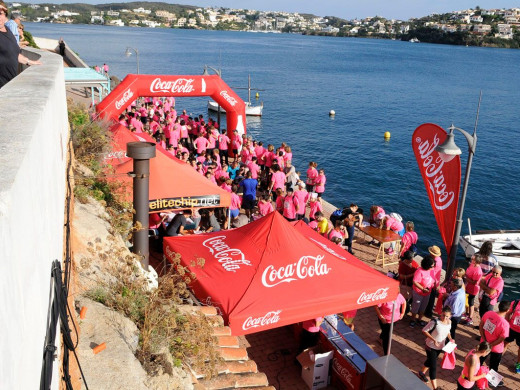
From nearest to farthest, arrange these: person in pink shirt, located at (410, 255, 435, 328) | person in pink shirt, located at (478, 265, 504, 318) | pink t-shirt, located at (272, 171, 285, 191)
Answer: person in pink shirt, located at (478, 265, 504, 318), person in pink shirt, located at (410, 255, 435, 328), pink t-shirt, located at (272, 171, 285, 191)

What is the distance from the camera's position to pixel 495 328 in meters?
7.82

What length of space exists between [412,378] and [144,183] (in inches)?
181

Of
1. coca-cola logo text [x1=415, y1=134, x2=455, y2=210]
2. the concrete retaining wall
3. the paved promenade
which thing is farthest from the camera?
coca-cola logo text [x1=415, y1=134, x2=455, y2=210]

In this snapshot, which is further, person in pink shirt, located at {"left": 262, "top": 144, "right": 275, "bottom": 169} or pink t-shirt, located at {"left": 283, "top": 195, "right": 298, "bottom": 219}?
person in pink shirt, located at {"left": 262, "top": 144, "right": 275, "bottom": 169}

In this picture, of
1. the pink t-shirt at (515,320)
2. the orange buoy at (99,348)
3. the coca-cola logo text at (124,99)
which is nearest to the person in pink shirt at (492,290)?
the pink t-shirt at (515,320)

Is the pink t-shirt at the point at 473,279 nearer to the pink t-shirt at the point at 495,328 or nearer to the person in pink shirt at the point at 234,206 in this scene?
the pink t-shirt at the point at 495,328

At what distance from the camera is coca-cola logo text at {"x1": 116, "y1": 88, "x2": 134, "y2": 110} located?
16281 mm

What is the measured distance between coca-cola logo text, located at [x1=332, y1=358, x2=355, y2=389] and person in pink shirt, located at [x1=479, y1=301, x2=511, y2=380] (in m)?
2.33

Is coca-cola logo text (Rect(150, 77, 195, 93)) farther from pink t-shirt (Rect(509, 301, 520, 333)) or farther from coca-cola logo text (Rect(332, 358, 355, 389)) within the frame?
pink t-shirt (Rect(509, 301, 520, 333))

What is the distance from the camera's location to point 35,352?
2.29 metres

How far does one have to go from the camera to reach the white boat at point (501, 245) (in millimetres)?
16109

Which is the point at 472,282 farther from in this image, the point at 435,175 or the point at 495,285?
the point at 435,175

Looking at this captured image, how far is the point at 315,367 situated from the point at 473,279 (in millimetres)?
4195

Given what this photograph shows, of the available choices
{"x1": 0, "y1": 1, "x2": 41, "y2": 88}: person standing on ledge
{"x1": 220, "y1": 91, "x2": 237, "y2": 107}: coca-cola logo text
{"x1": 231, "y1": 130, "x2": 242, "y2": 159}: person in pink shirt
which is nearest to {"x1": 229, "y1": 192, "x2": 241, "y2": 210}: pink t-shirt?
{"x1": 231, "y1": 130, "x2": 242, "y2": 159}: person in pink shirt
